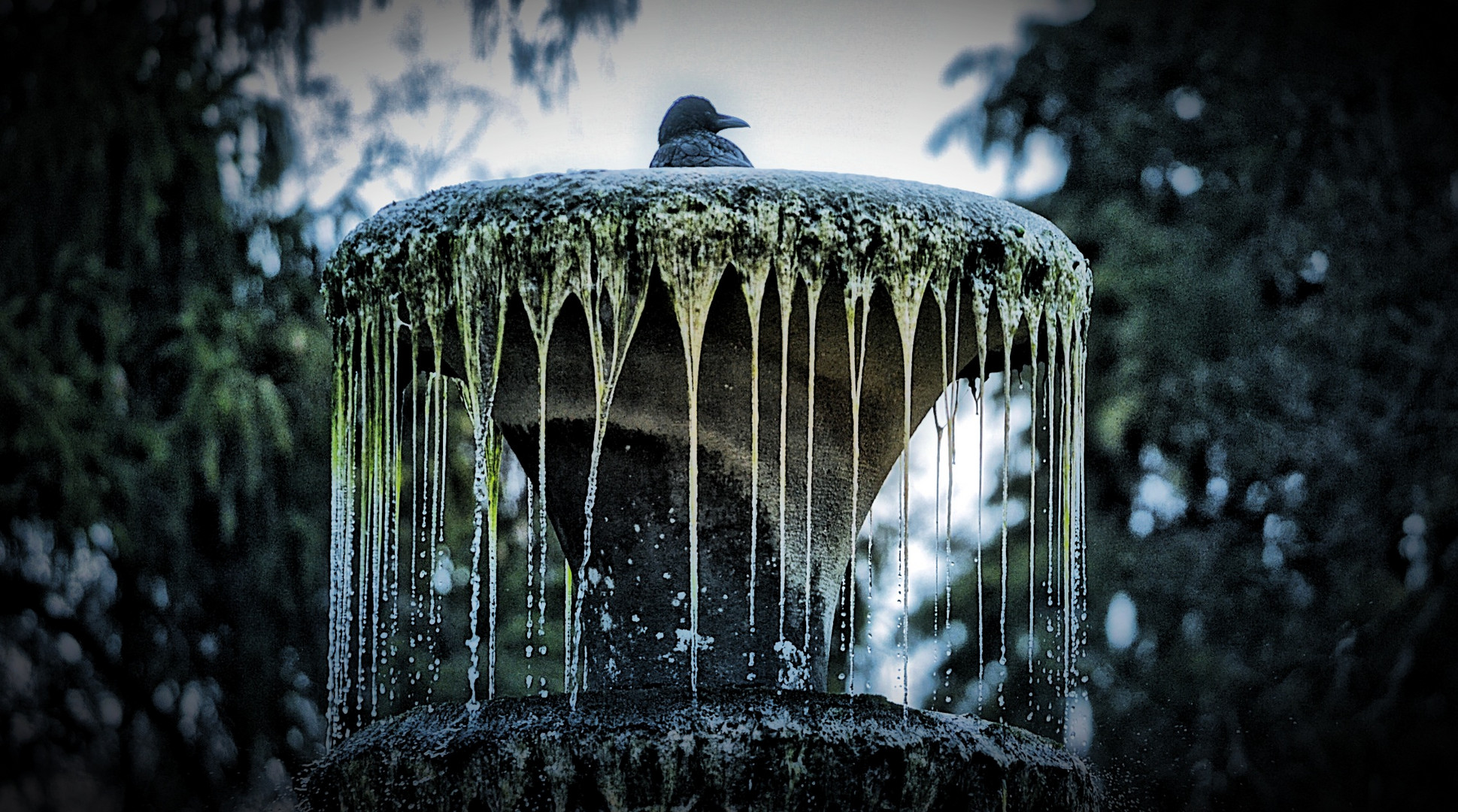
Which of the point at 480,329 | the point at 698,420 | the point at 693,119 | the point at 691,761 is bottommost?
the point at 691,761

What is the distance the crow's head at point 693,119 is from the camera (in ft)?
11.7

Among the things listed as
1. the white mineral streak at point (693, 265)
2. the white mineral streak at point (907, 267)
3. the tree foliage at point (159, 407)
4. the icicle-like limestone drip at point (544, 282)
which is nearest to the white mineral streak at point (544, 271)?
the icicle-like limestone drip at point (544, 282)

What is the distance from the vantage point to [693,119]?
141 inches

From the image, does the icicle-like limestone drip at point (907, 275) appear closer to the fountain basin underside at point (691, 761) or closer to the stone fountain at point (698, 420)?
the stone fountain at point (698, 420)

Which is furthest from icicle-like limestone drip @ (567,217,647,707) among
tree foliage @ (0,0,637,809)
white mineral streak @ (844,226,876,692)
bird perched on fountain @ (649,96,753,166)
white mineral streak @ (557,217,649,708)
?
tree foliage @ (0,0,637,809)

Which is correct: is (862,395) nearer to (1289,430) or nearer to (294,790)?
(294,790)

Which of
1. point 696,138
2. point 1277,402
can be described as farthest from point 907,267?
point 1277,402

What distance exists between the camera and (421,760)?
2562 millimetres

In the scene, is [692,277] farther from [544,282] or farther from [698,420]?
[698,420]

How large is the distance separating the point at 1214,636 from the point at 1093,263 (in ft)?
6.91

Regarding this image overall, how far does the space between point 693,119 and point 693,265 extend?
2.79 feet

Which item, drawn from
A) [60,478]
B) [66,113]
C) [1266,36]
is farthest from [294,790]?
[1266,36]

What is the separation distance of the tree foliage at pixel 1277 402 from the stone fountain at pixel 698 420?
4.35m

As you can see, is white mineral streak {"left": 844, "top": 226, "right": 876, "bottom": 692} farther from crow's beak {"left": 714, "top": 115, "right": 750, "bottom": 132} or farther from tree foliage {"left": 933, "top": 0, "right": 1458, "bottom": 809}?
tree foliage {"left": 933, "top": 0, "right": 1458, "bottom": 809}
